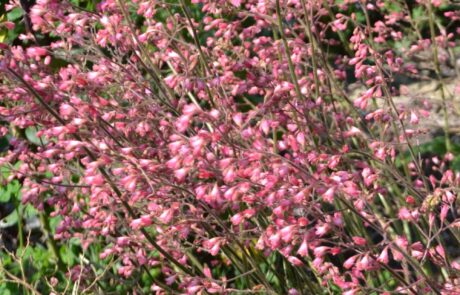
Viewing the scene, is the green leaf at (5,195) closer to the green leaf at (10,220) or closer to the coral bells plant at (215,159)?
the green leaf at (10,220)

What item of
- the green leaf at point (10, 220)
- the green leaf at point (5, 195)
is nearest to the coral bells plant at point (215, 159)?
the green leaf at point (5, 195)

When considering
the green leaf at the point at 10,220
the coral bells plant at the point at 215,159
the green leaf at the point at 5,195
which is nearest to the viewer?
the coral bells plant at the point at 215,159

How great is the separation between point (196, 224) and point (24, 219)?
101 inches

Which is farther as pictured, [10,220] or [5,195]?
[10,220]

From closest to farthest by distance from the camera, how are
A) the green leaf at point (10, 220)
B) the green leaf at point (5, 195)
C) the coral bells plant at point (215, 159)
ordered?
the coral bells plant at point (215, 159) < the green leaf at point (5, 195) < the green leaf at point (10, 220)

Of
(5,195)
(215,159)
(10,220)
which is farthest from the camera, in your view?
(10,220)

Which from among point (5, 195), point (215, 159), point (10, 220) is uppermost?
point (215, 159)

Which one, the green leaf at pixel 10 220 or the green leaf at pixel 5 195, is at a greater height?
the green leaf at pixel 5 195

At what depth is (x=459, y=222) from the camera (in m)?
2.57

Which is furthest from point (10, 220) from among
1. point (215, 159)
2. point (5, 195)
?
point (215, 159)

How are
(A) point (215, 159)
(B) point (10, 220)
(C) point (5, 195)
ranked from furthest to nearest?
(B) point (10, 220), (C) point (5, 195), (A) point (215, 159)

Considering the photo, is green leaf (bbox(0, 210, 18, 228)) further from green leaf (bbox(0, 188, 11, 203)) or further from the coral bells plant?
the coral bells plant

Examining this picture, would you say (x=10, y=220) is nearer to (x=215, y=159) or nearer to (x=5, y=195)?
(x=5, y=195)

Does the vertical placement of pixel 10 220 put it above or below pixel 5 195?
below
